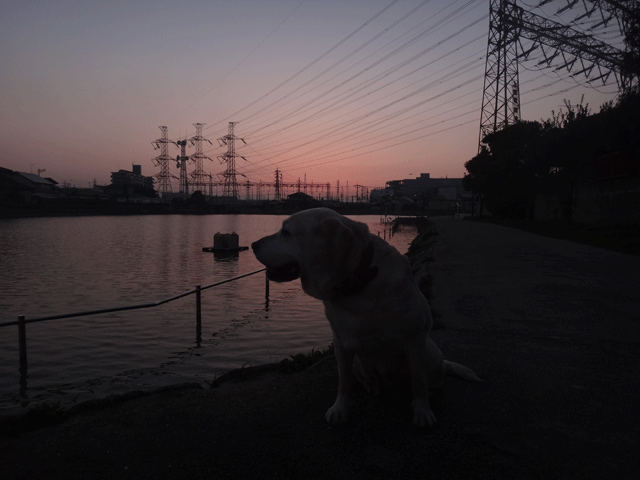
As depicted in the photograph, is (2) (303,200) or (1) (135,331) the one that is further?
(2) (303,200)

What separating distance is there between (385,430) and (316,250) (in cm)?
124

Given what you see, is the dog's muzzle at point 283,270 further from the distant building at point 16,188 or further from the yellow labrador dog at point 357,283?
the distant building at point 16,188

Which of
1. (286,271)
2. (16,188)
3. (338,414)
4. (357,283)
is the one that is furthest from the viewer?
(16,188)

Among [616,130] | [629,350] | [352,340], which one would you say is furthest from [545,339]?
[616,130]

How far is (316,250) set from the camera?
2.85 metres

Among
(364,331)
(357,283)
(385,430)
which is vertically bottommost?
(385,430)

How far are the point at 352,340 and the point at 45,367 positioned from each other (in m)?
7.15

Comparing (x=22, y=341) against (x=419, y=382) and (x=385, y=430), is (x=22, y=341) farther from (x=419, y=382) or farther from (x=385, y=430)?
(x=419, y=382)

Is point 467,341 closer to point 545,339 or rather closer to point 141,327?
point 545,339

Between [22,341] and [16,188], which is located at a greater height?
[16,188]

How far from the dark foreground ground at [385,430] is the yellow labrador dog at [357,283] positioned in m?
0.38

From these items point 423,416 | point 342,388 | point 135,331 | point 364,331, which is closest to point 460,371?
point 423,416

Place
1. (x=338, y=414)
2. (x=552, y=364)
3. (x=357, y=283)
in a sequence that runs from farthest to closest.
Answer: (x=552, y=364)
(x=338, y=414)
(x=357, y=283)

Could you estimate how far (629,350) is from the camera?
4883 mm
